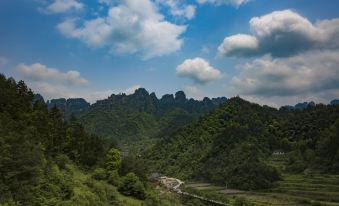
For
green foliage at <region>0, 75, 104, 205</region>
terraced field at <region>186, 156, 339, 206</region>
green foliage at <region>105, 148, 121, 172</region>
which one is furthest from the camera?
terraced field at <region>186, 156, 339, 206</region>

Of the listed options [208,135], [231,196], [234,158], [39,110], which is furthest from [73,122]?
[208,135]

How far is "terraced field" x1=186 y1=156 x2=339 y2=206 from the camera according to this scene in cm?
7410

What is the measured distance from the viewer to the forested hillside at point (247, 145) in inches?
4013

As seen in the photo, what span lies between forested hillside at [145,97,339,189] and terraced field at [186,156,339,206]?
4.10 meters

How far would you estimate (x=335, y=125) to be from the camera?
4242 inches

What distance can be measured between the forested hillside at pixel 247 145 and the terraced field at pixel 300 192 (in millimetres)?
4098

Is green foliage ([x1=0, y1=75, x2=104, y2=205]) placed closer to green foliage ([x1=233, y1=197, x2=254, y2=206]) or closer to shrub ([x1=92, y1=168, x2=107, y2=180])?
shrub ([x1=92, y1=168, x2=107, y2=180])

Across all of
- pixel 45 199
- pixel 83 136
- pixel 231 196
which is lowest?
pixel 231 196

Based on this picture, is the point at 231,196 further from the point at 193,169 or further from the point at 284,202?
the point at 193,169

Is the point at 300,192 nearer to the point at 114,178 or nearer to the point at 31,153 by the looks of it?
the point at 114,178

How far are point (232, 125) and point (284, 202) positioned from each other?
61401 millimetres

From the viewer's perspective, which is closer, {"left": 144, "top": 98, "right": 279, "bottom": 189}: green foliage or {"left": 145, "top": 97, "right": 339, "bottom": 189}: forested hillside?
{"left": 145, "top": 97, "right": 339, "bottom": 189}: forested hillside

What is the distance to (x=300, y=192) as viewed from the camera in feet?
264

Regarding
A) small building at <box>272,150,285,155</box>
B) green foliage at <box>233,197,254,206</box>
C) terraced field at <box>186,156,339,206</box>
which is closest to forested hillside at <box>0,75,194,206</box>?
green foliage at <box>233,197,254,206</box>
